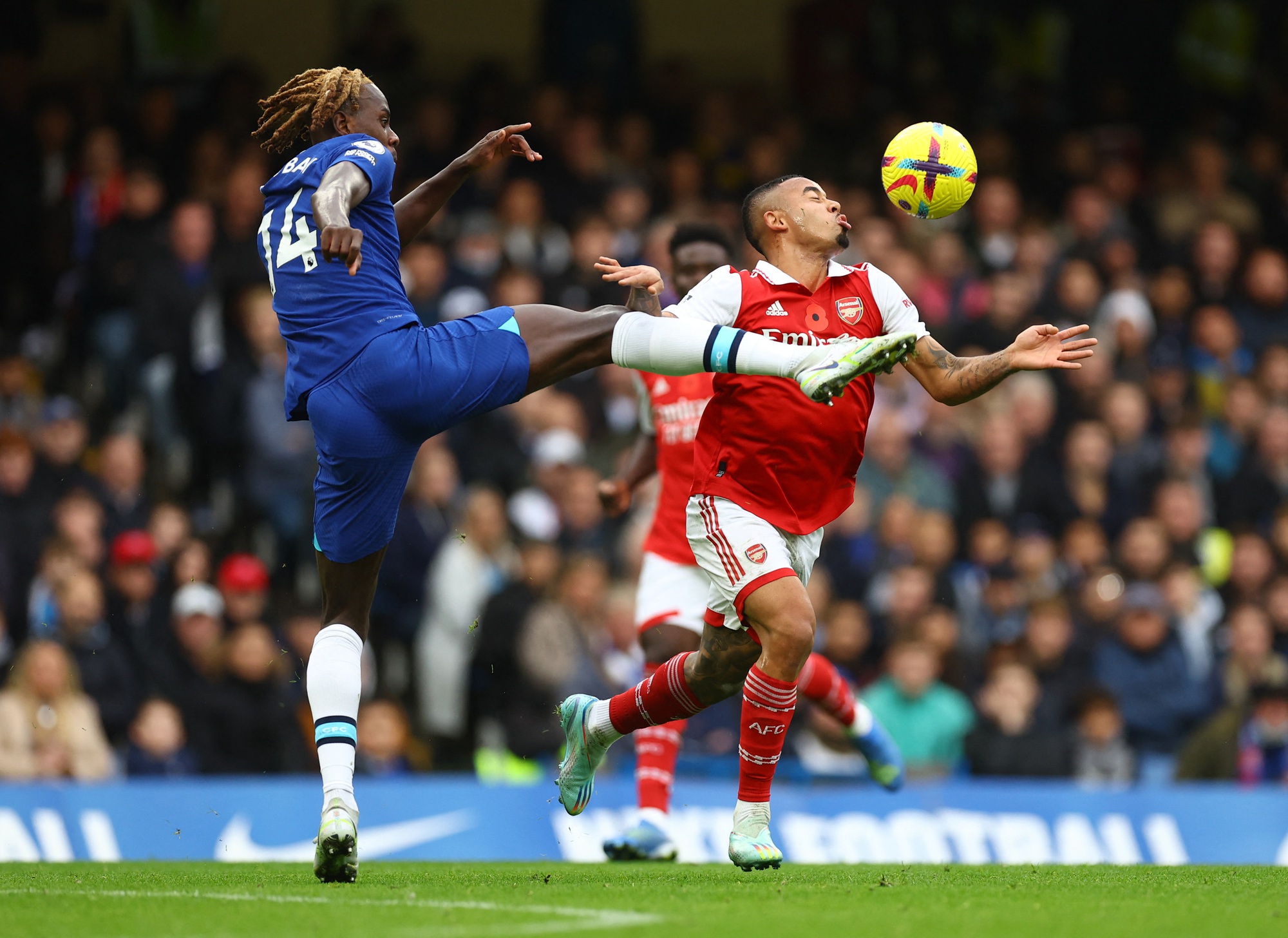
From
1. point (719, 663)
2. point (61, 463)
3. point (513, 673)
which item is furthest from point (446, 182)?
point (61, 463)

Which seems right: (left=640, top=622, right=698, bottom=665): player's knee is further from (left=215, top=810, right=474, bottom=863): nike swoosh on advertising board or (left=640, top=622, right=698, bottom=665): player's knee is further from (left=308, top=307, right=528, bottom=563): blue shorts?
(left=308, top=307, right=528, bottom=563): blue shorts

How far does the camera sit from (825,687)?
8.62 meters

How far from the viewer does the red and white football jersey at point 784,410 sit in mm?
7031

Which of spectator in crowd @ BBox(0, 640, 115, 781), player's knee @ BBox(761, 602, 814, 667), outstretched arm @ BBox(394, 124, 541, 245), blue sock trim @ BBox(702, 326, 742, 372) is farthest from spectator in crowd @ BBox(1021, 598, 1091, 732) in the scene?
blue sock trim @ BBox(702, 326, 742, 372)

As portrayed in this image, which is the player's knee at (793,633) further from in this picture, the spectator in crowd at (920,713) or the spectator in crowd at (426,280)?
the spectator in crowd at (426,280)

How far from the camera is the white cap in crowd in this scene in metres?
11.4

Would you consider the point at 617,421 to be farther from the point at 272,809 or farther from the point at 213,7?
the point at 213,7

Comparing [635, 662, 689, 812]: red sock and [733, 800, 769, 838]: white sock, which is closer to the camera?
[733, 800, 769, 838]: white sock

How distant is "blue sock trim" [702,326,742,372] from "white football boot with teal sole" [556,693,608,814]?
75.3 inches

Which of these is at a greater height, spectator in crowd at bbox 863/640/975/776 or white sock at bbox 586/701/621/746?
white sock at bbox 586/701/621/746

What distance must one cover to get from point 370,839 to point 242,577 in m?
2.19

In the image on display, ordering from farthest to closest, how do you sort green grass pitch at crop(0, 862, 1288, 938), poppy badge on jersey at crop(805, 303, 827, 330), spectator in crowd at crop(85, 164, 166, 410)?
spectator in crowd at crop(85, 164, 166, 410) → poppy badge on jersey at crop(805, 303, 827, 330) → green grass pitch at crop(0, 862, 1288, 938)

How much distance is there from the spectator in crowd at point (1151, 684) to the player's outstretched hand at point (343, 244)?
25.6ft

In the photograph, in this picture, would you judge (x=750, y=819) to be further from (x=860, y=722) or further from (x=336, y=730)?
(x=860, y=722)
